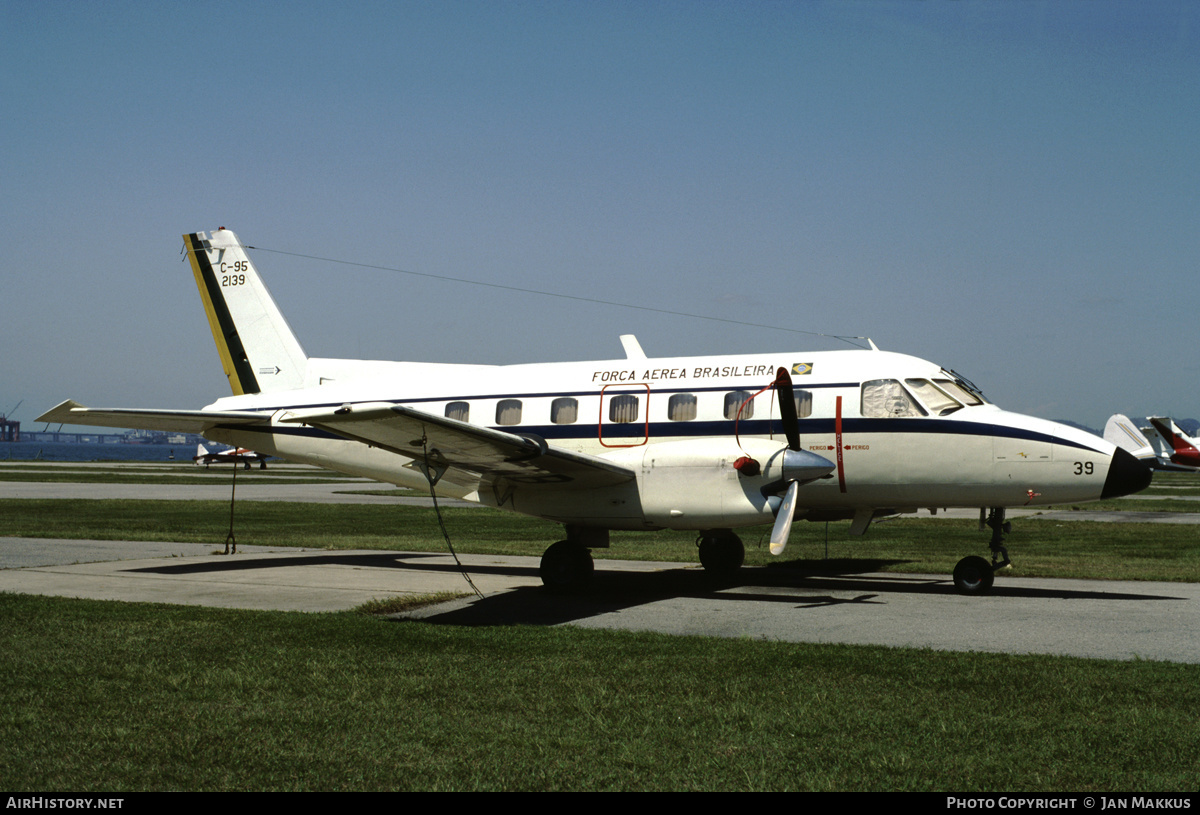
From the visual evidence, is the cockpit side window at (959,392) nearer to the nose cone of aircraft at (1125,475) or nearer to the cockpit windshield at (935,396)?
the cockpit windshield at (935,396)

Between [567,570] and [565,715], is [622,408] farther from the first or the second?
[565,715]

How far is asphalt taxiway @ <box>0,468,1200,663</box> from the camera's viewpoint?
39.2ft

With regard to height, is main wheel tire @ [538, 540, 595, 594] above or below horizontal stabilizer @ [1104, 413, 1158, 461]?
below

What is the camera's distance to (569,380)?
691 inches

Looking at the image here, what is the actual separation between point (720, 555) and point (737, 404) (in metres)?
2.97

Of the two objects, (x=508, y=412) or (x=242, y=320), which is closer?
(x=508, y=412)

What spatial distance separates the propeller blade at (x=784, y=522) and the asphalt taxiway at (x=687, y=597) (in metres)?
0.98

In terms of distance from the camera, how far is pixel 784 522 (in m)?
14.0

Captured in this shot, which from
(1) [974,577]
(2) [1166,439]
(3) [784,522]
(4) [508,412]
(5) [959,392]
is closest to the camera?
(3) [784,522]

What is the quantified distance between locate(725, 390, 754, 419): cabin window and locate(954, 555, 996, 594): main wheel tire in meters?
4.03

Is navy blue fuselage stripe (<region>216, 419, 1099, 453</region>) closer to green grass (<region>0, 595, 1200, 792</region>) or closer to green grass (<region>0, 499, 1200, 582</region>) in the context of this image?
green grass (<region>0, 499, 1200, 582</region>)

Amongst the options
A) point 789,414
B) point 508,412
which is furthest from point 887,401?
point 508,412

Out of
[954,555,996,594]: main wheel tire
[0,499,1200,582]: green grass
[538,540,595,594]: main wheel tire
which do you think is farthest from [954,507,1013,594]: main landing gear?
[538,540,595,594]: main wheel tire
